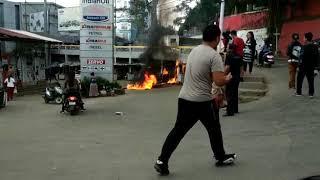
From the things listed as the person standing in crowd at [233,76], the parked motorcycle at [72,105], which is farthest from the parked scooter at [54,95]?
the person standing in crowd at [233,76]

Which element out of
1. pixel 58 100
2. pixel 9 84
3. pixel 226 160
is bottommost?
pixel 58 100

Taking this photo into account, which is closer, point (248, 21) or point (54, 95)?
point (54, 95)

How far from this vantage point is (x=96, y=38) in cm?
2342

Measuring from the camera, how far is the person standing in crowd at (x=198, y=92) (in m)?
6.46

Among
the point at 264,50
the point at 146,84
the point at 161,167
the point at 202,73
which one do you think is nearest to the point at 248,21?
the point at 146,84

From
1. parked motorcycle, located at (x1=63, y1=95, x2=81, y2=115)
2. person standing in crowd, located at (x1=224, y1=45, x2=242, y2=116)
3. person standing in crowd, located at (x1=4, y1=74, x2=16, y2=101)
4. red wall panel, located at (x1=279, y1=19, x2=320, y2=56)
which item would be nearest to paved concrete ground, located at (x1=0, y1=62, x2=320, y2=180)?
parked motorcycle, located at (x1=63, y1=95, x2=81, y2=115)

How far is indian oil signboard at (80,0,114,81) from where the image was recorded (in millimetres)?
23297

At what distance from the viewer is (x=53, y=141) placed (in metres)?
10.1

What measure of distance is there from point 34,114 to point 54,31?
59822mm

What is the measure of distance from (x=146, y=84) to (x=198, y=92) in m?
22.3

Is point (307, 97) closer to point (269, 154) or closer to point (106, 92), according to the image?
point (269, 154)

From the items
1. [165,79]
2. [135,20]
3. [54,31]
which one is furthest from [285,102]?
[54,31]

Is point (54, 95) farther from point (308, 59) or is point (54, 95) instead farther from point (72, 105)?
point (308, 59)

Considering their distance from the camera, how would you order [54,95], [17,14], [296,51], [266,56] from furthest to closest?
[17,14], [266,56], [54,95], [296,51]
